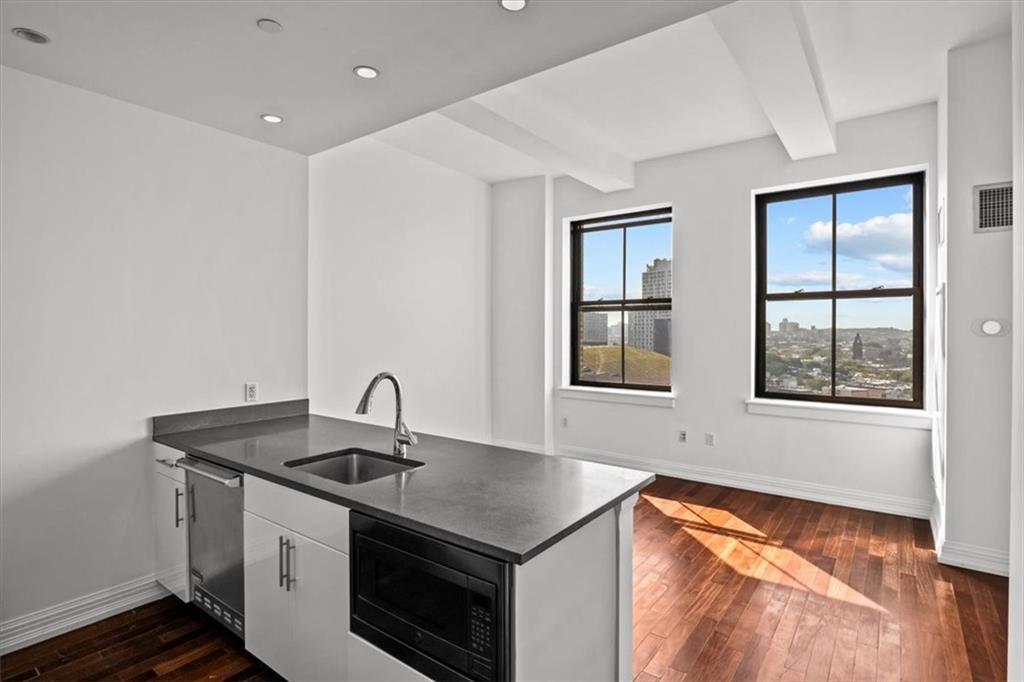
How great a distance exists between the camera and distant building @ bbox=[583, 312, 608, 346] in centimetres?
555

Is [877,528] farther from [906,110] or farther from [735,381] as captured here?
[906,110]

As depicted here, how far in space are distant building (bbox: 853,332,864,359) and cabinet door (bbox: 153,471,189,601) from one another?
460cm

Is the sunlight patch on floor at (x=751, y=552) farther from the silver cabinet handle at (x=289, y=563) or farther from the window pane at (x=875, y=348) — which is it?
the silver cabinet handle at (x=289, y=563)

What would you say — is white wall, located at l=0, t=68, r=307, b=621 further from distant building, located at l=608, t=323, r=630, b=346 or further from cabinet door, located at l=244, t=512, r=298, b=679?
distant building, located at l=608, t=323, r=630, b=346

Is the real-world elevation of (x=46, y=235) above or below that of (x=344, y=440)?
above

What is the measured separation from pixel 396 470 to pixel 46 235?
182cm

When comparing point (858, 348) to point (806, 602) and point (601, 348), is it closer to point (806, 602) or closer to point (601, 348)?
point (601, 348)

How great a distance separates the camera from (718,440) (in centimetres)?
468

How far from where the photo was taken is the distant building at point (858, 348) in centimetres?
423

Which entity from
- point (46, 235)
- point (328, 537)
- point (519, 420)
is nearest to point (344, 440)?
point (328, 537)

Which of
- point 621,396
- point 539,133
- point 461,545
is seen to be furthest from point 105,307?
point 621,396

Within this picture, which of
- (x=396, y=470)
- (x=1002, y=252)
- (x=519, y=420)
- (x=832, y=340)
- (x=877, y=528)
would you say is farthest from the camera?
(x=519, y=420)

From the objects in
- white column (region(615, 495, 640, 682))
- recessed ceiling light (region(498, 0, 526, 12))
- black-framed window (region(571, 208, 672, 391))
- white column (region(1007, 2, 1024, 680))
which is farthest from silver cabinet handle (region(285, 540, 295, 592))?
black-framed window (region(571, 208, 672, 391))

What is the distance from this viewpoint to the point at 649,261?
5250 mm
